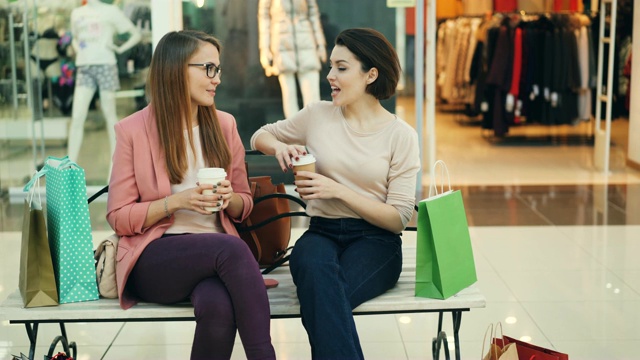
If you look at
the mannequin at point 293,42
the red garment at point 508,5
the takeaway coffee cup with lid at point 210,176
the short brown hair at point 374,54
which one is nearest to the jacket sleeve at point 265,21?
the mannequin at point 293,42

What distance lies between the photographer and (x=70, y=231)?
8.94ft

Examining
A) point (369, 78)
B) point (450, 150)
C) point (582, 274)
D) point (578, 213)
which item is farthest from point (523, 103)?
point (369, 78)

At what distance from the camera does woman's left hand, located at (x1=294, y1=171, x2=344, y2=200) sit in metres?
2.83

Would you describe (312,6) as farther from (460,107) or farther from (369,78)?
(460,107)

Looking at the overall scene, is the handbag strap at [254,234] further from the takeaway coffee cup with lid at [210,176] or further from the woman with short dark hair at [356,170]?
the takeaway coffee cup with lid at [210,176]

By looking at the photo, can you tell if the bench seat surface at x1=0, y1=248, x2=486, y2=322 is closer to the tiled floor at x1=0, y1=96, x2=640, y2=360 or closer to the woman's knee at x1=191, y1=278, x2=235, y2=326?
the woman's knee at x1=191, y1=278, x2=235, y2=326

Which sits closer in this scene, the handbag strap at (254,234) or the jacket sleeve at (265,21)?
the handbag strap at (254,234)

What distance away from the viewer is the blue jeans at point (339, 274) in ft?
8.64

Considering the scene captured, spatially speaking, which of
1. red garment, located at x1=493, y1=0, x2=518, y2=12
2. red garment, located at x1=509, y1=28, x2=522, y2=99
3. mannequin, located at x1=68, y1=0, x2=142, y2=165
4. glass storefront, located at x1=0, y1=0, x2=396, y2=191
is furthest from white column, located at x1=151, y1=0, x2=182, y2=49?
red garment, located at x1=493, y1=0, x2=518, y2=12

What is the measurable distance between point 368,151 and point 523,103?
26.1 ft

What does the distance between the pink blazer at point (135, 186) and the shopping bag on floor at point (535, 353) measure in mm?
1168

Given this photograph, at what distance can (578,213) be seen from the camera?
21.5ft

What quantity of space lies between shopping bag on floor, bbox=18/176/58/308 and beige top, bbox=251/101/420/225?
885 mm

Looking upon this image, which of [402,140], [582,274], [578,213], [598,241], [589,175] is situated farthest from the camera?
[589,175]
